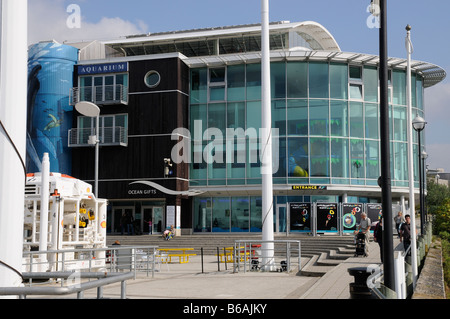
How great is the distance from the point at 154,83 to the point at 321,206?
55.9 ft

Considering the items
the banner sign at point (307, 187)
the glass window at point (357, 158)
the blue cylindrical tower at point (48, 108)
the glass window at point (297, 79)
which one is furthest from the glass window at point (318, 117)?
the blue cylindrical tower at point (48, 108)

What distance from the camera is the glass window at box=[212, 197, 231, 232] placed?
4344 centimetres

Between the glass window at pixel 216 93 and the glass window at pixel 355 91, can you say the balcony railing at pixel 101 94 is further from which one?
the glass window at pixel 355 91

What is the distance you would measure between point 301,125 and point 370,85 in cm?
649

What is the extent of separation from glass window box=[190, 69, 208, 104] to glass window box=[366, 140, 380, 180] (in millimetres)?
13348

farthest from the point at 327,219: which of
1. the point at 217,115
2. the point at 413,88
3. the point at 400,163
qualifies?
the point at 413,88

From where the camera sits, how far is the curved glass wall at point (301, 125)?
42250 mm

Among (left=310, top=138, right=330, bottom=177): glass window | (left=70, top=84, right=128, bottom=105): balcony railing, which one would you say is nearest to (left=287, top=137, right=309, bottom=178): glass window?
(left=310, top=138, right=330, bottom=177): glass window

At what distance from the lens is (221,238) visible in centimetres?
3819

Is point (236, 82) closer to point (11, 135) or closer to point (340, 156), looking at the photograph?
point (340, 156)

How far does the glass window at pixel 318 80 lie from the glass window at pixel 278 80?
80.8 inches

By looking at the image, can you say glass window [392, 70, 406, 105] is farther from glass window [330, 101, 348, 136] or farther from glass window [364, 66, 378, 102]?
glass window [330, 101, 348, 136]

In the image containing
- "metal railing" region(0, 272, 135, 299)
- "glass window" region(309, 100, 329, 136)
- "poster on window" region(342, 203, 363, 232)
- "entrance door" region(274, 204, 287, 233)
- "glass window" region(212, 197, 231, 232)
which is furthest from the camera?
"glass window" region(212, 197, 231, 232)
